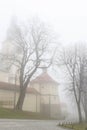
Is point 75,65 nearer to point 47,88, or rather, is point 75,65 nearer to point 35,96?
point 35,96

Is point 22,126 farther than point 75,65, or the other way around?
point 75,65

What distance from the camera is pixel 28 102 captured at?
52.0m

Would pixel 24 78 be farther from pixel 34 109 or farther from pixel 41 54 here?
pixel 34 109

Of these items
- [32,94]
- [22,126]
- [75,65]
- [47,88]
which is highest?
[75,65]

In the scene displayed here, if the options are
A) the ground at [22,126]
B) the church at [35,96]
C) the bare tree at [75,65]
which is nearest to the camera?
the ground at [22,126]

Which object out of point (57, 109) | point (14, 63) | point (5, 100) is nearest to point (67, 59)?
point (14, 63)

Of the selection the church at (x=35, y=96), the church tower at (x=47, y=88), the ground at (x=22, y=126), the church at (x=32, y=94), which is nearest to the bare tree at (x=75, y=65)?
the church at (x=32, y=94)

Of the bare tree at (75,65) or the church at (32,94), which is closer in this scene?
the bare tree at (75,65)

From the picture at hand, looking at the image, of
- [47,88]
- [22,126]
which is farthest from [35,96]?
[22,126]

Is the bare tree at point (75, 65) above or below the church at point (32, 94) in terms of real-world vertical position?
above

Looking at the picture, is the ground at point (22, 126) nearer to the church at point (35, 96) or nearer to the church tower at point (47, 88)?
the church at point (35, 96)

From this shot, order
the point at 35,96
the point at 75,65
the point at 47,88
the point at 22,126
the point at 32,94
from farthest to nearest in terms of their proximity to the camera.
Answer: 1. the point at 47,88
2. the point at 35,96
3. the point at 32,94
4. the point at 75,65
5. the point at 22,126

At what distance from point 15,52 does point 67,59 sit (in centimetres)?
805

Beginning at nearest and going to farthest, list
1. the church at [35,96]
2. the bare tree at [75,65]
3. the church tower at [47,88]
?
the bare tree at [75,65], the church at [35,96], the church tower at [47,88]
